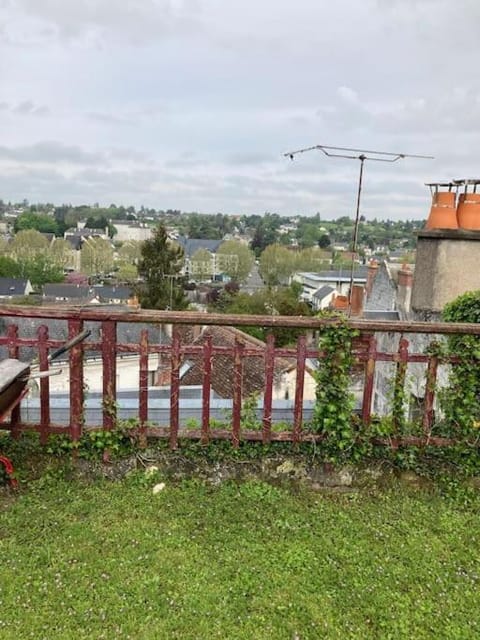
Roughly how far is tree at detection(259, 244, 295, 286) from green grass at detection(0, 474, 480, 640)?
190 feet

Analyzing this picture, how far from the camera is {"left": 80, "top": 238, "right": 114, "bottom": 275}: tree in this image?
230 feet

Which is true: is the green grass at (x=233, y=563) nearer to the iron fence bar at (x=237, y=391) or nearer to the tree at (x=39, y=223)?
the iron fence bar at (x=237, y=391)

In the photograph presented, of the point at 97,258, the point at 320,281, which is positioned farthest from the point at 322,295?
the point at 97,258

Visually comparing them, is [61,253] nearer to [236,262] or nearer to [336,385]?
[236,262]

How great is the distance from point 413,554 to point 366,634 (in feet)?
2.19

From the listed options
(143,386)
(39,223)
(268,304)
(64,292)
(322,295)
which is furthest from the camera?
(39,223)

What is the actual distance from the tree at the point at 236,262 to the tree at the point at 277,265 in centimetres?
253

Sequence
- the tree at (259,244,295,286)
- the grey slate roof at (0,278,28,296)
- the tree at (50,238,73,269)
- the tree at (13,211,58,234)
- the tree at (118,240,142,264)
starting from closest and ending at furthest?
the grey slate roof at (0,278,28,296) → the tree at (259,244,295,286) → the tree at (50,238,73,269) → the tree at (118,240,142,264) → the tree at (13,211,58,234)

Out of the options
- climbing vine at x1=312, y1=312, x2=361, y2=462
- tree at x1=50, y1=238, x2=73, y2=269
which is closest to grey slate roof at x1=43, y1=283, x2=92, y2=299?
tree at x1=50, y1=238, x2=73, y2=269

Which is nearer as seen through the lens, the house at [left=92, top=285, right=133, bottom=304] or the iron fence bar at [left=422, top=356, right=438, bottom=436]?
the iron fence bar at [left=422, top=356, right=438, bottom=436]

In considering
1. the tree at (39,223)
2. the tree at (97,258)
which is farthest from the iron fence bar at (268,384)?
the tree at (39,223)

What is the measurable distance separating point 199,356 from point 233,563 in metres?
1.29

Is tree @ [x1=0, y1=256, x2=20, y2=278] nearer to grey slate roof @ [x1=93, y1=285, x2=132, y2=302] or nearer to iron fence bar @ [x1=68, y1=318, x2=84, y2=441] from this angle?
grey slate roof @ [x1=93, y1=285, x2=132, y2=302]

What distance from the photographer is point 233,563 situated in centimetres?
251
